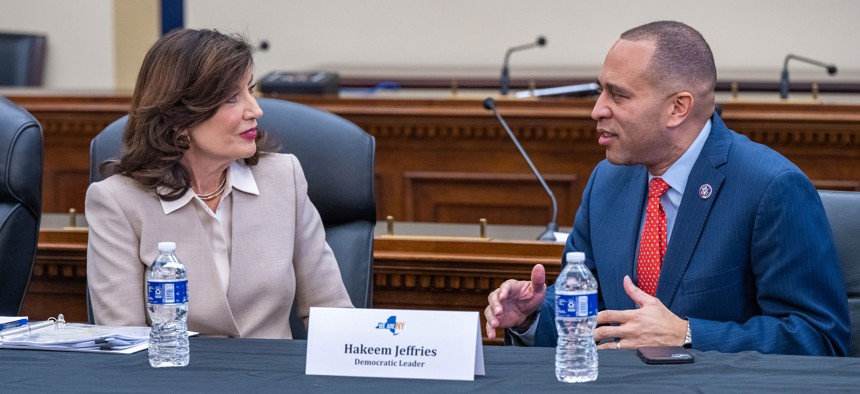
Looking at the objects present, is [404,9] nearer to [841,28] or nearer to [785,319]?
[841,28]

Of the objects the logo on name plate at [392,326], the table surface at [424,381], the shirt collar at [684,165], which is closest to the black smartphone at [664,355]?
the table surface at [424,381]

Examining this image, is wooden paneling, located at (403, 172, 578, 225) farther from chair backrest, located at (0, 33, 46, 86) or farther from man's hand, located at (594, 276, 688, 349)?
chair backrest, located at (0, 33, 46, 86)

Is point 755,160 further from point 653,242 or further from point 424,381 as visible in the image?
point 424,381

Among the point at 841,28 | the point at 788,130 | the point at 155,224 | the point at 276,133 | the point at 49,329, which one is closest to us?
the point at 49,329

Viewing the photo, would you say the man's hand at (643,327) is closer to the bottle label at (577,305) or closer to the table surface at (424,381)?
the table surface at (424,381)

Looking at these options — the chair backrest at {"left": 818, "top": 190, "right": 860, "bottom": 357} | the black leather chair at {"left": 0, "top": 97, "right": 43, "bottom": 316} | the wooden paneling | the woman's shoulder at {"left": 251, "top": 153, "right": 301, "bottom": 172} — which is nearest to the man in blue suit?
the chair backrest at {"left": 818, "top": 190, "right": 860, "bottom": 357}

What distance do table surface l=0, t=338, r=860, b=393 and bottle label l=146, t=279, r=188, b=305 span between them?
10cm

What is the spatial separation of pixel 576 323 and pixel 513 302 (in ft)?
1.34

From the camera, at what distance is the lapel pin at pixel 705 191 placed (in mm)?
2072

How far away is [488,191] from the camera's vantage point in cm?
462

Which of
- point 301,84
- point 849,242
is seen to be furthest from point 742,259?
point 301,84

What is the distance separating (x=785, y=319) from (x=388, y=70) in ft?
19.9

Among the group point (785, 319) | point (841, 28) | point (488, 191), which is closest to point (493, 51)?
point (841, 28)

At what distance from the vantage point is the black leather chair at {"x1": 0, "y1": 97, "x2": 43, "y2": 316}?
2.40 metres
